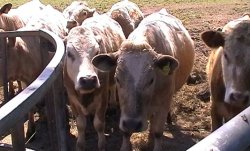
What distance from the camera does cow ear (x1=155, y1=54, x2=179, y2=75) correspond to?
176 inches

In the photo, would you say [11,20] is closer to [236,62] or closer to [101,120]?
[101,120]

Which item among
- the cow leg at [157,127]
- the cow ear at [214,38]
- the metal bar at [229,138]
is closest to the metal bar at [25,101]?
the metal bar at [229,138]

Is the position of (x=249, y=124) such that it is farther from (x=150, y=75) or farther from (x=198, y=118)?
(x=198, y=118)

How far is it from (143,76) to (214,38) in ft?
3.11

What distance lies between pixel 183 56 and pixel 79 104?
5.27ft

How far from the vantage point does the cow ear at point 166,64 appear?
14.7 feet

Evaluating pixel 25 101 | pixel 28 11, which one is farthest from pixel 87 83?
pixel 28 11

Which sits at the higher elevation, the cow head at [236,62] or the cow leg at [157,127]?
the cow head at [236,62]

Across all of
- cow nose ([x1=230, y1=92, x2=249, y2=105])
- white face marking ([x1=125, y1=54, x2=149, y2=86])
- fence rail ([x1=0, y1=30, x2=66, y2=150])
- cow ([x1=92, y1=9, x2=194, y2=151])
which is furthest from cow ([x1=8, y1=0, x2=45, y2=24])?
fence rail ([x1=0, y1=30, x2=66, y2=150])

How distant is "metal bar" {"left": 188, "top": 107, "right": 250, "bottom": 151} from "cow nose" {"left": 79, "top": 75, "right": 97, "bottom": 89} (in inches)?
144

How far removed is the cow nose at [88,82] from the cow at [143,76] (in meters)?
0.24

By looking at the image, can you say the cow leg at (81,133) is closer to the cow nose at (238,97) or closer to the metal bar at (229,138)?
the cow nose at (238,97)

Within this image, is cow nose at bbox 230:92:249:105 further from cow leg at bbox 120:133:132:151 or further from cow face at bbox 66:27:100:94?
cow face at bbox 66:27:100:94

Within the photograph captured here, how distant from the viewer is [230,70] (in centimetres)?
443
